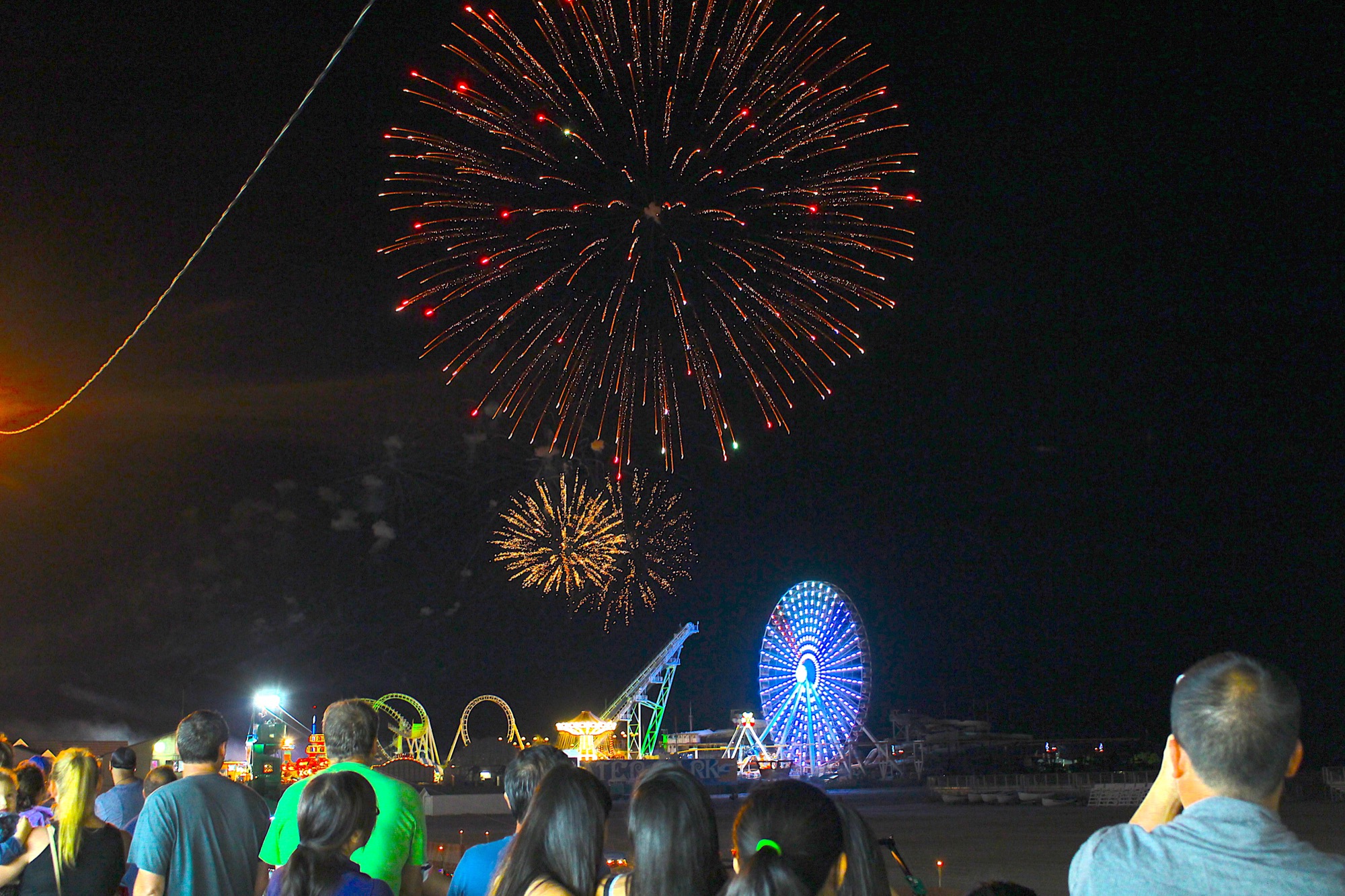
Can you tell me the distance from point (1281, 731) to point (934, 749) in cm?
8387

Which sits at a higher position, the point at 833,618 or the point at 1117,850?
the point at 833,618

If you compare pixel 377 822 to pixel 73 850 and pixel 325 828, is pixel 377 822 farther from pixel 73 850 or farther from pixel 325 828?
pixel 73 850

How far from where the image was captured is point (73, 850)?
15.3ft

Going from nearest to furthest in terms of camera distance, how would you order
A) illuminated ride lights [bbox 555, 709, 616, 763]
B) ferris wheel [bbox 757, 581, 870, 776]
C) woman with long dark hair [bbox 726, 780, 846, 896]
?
woman with long dark hair [bbox 726, 780, 846, 896], ferris wheel [bbox 757, 581, 870, 776], illuminated ride lights [bbox 555, 709, 616, 763]

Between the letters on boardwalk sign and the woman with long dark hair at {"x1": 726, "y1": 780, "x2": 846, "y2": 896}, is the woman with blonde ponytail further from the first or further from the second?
the letters on boardwalk sign

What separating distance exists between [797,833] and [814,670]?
6214 cm

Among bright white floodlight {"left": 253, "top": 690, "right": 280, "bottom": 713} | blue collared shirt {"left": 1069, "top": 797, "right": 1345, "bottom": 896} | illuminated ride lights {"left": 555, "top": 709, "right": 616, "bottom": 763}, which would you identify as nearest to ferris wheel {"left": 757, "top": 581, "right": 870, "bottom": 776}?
illuminated ride lights {"left": 555, "top": 709, "right": 616, "bottom": 763}

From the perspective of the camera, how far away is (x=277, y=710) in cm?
5641

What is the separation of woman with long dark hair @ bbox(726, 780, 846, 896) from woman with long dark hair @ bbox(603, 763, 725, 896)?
0.14 m

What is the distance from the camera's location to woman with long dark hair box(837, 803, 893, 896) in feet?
9.62

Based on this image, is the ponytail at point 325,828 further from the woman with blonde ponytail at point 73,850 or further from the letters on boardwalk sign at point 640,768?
the letters on boardwalk sign at point 640,768

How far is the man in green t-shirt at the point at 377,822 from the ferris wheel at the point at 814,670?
186 ft

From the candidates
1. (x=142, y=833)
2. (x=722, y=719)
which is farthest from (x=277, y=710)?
(x=722, y=719)

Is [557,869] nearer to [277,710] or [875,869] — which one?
[875,869]
